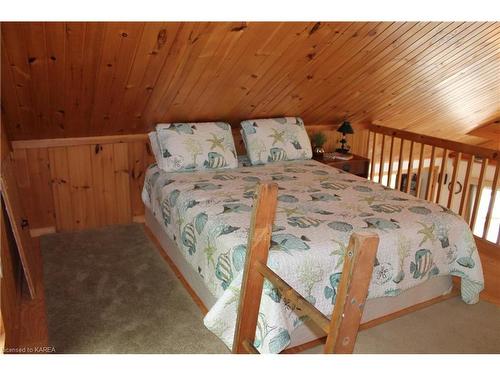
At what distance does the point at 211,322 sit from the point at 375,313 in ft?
3.05

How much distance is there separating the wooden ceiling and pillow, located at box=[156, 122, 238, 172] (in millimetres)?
172

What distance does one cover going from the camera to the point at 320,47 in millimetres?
2750

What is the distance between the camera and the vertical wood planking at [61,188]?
10.5ft

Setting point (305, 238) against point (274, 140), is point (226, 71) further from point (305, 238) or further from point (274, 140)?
point (305, 238)

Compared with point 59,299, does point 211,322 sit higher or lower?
higher

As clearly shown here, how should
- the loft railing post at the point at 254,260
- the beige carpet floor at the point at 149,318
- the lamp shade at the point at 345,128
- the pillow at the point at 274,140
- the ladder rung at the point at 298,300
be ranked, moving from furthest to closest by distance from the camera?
the lamp shade at the point at 345,128 → the pillow at the point at 274,140 → the beige carpet floor at the point at 149,318 → the loft railing post at the point at 254,260 → the ladder rung at the point at 298,300

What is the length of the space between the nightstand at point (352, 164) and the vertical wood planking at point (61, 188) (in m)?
2.14

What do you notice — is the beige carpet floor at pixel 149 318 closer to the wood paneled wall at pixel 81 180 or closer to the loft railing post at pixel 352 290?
the wood paneled wall at pixel 81 180

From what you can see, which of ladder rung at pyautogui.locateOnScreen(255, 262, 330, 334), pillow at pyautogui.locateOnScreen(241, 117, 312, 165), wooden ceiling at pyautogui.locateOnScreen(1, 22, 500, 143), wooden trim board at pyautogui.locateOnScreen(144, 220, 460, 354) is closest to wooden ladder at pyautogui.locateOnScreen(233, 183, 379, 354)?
ladder rung at pyautogui.locateOnScreen(255, 262, 330, 334)

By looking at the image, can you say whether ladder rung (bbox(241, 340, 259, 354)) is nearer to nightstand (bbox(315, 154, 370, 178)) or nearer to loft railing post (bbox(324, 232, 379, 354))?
loft railing post (bbox(324, 232, 379, 354))

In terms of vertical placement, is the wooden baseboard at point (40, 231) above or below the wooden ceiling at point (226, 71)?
below

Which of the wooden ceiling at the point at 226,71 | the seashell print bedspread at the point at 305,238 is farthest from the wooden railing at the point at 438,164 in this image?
the seashell print bedspread at the point at 305,238
